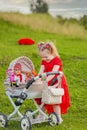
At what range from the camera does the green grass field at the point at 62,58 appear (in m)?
8.76

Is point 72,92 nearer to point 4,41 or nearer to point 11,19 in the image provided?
point 4,41

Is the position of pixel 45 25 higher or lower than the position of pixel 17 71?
higher

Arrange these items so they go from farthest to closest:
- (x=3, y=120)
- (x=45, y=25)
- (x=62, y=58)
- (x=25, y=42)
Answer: (x=45, y=25), (x=25, y=42), (x=62, y=58), (x=3, y=120)

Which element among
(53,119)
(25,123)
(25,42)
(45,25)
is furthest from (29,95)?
(45,25)

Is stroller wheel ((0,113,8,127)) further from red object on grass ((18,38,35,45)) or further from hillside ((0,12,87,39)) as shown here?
hillside ((0,12,87,39))

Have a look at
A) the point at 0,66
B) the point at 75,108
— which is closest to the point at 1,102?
the point at 75,108

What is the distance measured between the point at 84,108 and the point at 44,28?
1476 cm

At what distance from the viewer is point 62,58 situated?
1568cm

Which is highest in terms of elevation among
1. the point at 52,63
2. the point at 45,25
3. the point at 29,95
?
the point at 45,25

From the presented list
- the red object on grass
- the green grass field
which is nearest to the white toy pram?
the green grass field

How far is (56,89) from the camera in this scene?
24.4 ft

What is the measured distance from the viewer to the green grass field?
8762 millimetres

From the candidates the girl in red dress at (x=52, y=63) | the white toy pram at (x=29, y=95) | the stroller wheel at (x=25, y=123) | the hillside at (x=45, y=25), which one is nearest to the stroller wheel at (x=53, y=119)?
the white toy pram at (x=29, y=95)

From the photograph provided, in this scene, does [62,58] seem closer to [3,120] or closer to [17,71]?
[17,71]
